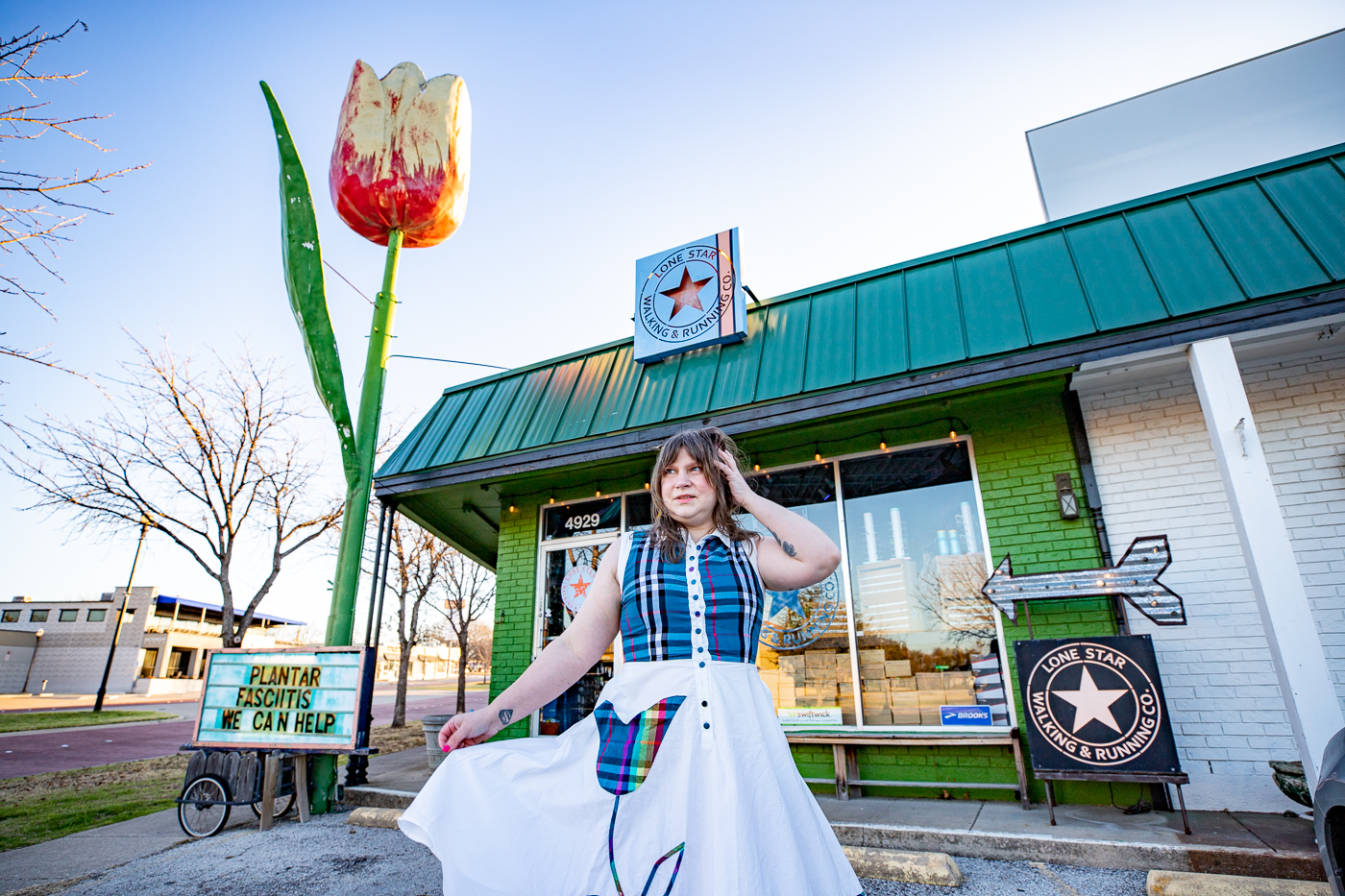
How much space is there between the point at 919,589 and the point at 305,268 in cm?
630

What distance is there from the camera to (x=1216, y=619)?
4.83 meters

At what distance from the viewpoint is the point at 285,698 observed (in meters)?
5.60

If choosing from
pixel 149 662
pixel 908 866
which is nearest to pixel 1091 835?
pixel 908 866

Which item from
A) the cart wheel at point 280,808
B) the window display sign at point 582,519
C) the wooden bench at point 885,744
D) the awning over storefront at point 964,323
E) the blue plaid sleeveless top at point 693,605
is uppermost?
the awning over storefront at point 964,323

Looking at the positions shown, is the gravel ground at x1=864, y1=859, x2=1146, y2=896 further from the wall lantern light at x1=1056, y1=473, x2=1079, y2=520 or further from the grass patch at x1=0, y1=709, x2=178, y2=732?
the grass patch at x1=0, y1=709, x2=178, y2=732

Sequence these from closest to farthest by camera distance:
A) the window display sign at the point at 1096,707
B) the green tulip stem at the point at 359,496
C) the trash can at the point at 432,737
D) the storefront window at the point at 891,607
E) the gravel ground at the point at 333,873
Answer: the gravel ground at the point at 333,873 → the window display sign at the point at 1096,707 → the storefront window at the point at 891,607 → the green tulip stem at the point at 359,496 → the trash can at the point at 432,737

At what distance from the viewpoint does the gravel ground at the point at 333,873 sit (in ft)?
11.6

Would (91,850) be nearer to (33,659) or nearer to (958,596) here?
(958,596)

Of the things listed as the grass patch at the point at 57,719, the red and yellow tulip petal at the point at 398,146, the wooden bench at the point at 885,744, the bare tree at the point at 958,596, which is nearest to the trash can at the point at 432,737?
the wooden bench at the point at 885,744

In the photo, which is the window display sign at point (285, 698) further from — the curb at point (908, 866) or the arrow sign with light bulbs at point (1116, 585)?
the arrow sign with light bulbs at point (1116, 585)

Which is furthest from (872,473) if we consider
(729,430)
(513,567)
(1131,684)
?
(513,567)

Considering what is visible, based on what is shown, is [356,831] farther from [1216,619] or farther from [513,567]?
[1216,619]

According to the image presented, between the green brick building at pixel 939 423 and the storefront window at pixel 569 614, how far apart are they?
0.37 feet

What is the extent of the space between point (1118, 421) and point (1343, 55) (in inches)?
236
